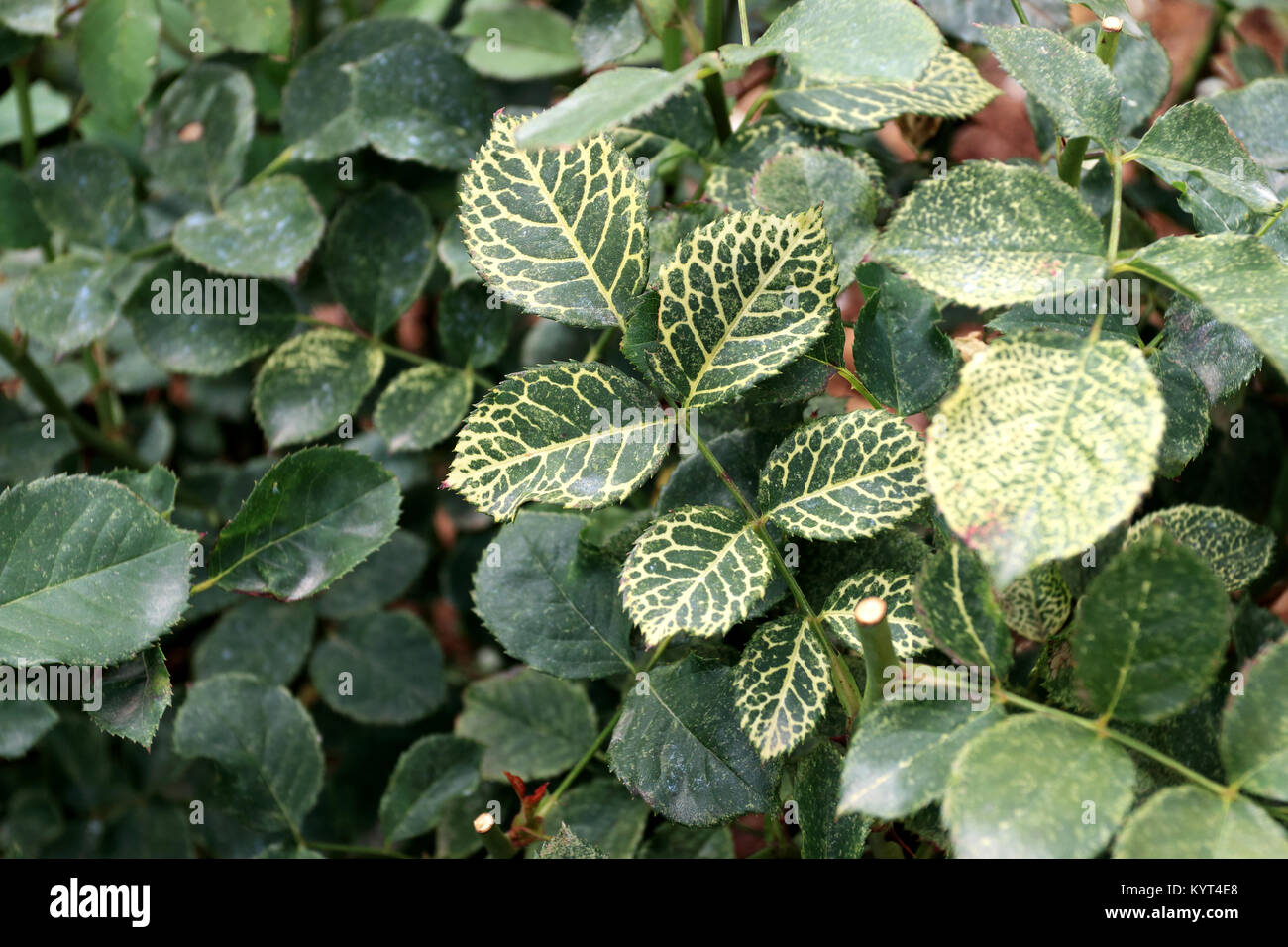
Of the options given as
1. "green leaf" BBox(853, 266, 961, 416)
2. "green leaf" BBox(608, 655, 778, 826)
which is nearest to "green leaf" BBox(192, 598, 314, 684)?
"green leaf" BBox(608, 655, 778, 826)

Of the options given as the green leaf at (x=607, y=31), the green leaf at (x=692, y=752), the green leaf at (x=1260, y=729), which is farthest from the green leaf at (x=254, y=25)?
the green leaf at (x=1260, y=729)

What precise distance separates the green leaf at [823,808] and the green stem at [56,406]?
1061 mm

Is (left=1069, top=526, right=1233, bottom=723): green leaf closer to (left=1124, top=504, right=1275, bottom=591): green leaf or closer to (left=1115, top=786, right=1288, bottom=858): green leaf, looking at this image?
(left=1115, top=786, right=1288, bottom=858): green leaf

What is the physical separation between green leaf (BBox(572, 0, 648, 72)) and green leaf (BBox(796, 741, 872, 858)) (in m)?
0.71

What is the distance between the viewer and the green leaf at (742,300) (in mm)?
680

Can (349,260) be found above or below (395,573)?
above

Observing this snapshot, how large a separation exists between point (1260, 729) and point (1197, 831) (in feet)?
0.26

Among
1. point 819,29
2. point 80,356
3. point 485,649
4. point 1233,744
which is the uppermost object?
point 819,29

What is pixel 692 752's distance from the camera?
2.50 feet

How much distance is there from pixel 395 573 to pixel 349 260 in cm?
41

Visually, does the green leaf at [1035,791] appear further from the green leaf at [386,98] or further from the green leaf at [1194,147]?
the green leaf at [386,98]
